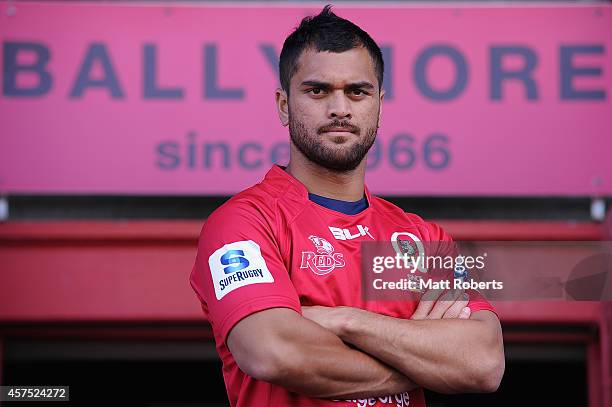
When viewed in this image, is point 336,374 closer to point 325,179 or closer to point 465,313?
point 465,313

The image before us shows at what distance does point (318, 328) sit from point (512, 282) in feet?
6.39

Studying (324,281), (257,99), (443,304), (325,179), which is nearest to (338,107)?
(325,179)

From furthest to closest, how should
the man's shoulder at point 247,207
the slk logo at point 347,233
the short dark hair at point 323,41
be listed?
1. the short dark hair at point 323,41
2. the slk logo at point 347,233
3. the man's shoulder at point 247,207

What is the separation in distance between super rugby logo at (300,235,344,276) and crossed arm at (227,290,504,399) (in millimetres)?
124

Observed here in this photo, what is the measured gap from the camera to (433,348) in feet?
7.38

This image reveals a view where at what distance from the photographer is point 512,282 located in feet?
12.9

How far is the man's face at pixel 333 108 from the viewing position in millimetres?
2469

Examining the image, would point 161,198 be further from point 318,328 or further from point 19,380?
point 318,328

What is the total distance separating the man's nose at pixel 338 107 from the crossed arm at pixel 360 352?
0.52 meters

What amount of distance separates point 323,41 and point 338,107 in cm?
22

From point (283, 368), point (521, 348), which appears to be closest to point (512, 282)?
point (521, 348)

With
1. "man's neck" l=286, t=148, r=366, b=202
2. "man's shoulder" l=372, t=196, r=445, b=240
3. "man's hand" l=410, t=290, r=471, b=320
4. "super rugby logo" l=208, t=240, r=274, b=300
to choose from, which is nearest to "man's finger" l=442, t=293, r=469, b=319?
"man's hand" l=410, t=290, r=471, b=320

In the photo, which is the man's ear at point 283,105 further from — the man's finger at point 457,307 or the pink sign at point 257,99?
the pink sign at point 257,99

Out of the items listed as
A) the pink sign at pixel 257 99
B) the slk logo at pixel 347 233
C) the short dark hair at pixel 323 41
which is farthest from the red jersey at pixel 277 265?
the pink sign at pixel 257 99
